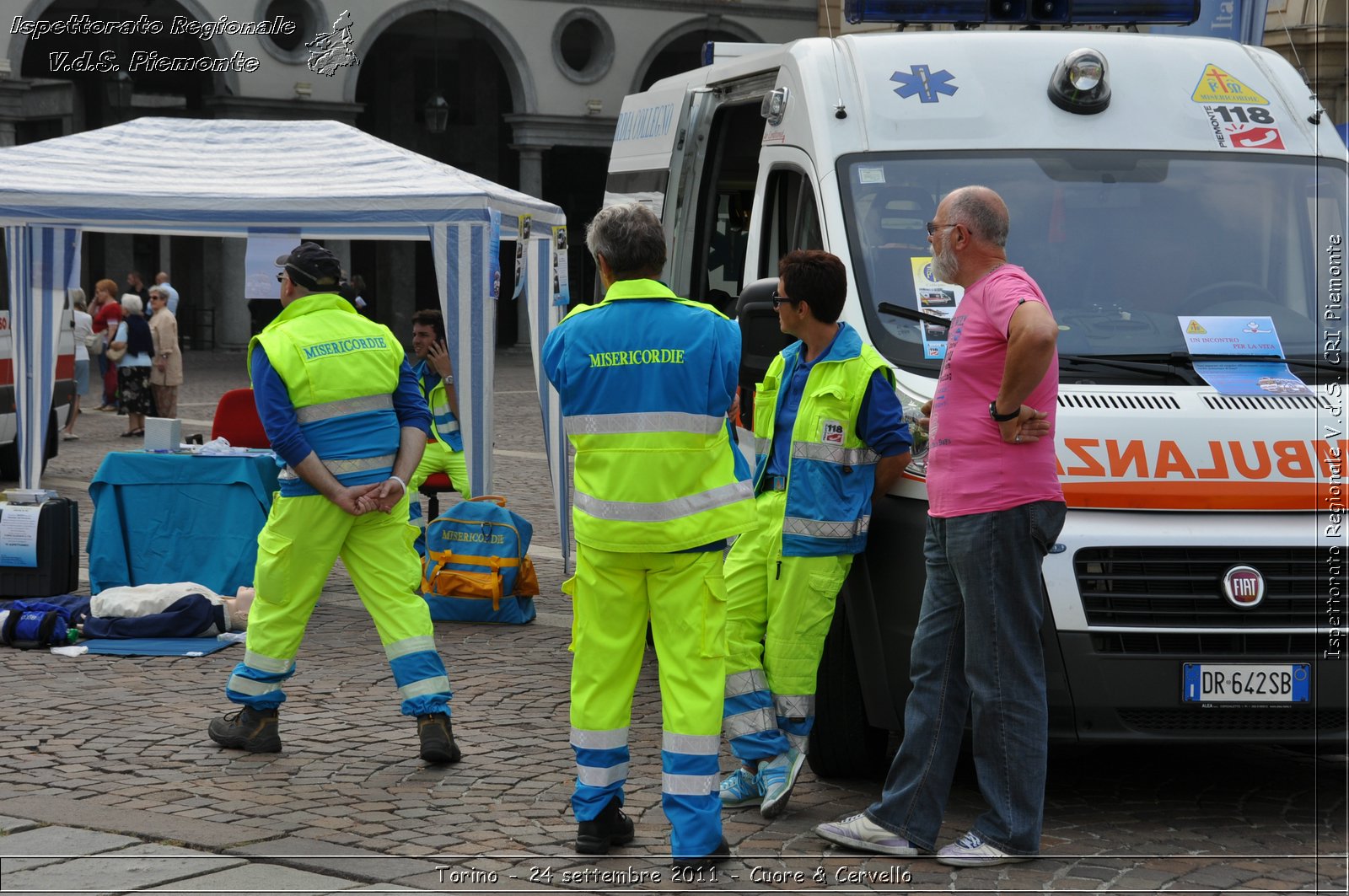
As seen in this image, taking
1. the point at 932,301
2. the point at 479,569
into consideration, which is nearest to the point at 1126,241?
the point at 932,301

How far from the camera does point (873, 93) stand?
630 cm

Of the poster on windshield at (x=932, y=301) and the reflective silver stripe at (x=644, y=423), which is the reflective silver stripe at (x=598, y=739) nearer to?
the reflective silver stripe at (x=644, y=423)

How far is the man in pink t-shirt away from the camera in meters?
4.64

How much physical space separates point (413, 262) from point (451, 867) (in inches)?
1274

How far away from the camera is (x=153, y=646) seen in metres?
8.05

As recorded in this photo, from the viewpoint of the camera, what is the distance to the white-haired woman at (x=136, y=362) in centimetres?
1839

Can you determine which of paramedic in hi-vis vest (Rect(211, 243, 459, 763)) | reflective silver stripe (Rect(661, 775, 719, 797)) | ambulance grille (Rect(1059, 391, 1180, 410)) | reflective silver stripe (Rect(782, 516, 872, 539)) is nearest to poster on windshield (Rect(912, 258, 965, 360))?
ambulance grille (Rect(1059, 391, 1180, 410))

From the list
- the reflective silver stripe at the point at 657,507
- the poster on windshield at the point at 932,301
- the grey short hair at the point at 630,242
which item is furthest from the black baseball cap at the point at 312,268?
the poster on windshield at the point at 932,301

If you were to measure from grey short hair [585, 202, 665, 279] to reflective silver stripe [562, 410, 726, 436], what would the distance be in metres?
0.41

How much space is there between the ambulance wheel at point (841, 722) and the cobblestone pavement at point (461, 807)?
82mm

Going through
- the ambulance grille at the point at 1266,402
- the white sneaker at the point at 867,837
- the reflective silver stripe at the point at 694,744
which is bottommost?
the white sneaker at the point at 867,837

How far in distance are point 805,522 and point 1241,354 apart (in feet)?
5.10

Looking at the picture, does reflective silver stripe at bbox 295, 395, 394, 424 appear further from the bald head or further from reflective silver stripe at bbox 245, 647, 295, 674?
the bald head

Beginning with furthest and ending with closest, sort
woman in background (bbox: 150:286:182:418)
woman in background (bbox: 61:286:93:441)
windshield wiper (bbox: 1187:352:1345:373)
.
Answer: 1. woman in background (bbox: 150:286:182:418)
2. woman in background (bbox: 61:286:93:441)
3. windshield wiper (bbox: 1187:352:1345:373)
